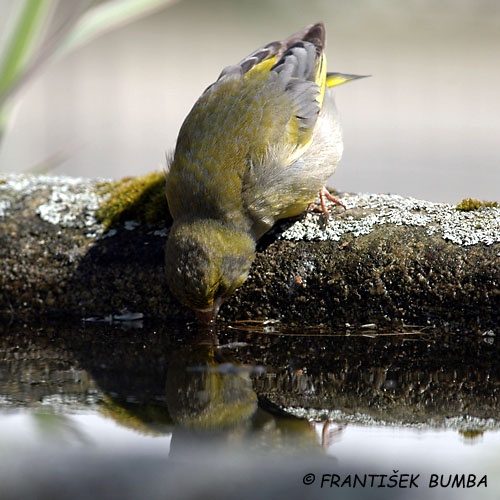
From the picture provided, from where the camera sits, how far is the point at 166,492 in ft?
7.25

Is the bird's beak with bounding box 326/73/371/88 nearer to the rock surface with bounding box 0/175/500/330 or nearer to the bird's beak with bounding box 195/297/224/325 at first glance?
the rock surface with bounding box 0/175/500/330

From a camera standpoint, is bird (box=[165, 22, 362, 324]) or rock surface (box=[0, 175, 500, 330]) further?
bird (box=[165, 22, 362, 324])

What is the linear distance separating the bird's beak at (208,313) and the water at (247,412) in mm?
60

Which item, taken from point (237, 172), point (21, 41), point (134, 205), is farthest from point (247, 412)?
point (21, 41)

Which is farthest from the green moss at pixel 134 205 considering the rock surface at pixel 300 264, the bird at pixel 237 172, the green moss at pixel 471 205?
the green moss at pixel 471 205

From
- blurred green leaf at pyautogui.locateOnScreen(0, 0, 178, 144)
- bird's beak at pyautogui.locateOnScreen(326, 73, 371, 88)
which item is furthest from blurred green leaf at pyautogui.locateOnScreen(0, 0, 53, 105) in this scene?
bird's beak at pyautogui.locateOnScreen(326, 73, 371, 88)

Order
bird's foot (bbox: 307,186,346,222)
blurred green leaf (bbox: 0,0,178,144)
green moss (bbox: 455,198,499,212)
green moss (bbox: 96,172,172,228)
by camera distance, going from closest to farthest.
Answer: green moss (bbox: 455,198,499,212), bird's foot (bbox: 307,186,346,222), green moss (bbox: 96,172,172,228), blurred green leaf (bbox: 0,0,178,144)

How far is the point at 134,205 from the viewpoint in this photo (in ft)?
15.1

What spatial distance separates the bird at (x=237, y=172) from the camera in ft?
13.4

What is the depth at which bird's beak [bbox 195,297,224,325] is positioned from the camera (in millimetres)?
4098

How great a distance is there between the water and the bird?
316 mm

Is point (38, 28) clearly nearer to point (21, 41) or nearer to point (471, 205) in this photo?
point (21, 41)

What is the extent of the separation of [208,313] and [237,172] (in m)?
0.86

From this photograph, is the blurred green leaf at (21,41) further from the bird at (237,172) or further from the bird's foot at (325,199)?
the bird's foot at (325,199)
